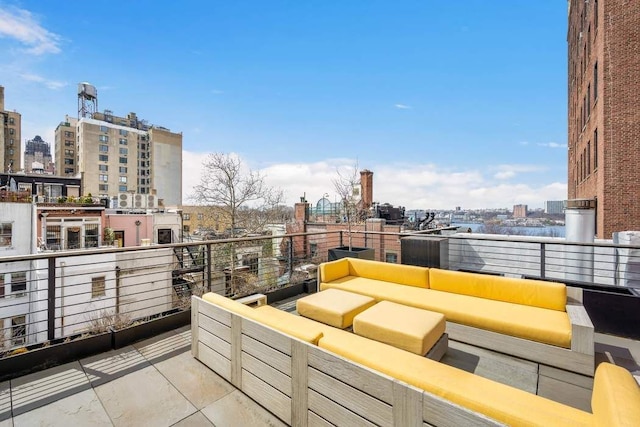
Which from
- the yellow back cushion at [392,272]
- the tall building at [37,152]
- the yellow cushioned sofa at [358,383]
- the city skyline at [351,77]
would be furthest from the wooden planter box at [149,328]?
the tall building at [37,152]

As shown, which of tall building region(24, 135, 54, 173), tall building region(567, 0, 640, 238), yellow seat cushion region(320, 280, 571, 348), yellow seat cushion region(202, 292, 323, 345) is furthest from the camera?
tall building region(24, 135, 54, 173)

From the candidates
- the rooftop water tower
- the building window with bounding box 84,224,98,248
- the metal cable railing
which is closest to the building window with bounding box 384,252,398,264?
the metal cable railing

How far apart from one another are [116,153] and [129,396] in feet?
173

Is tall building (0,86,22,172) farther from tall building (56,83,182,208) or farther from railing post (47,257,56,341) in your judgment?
railing post (47,257,56,341)

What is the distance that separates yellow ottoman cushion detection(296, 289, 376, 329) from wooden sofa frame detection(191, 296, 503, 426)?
3.22 feet

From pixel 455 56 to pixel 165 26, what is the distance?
9680mm

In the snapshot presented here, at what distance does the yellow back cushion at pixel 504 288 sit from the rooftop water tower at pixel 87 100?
2247 inches

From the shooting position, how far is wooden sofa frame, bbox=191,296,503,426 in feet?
4.13

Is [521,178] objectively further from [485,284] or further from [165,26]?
[165,26]

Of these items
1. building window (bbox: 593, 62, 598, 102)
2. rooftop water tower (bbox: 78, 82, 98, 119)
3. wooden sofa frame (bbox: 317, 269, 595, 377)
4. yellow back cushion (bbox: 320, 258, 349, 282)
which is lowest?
wooden sofa frame (bbox: 317, 269, 595, 377)

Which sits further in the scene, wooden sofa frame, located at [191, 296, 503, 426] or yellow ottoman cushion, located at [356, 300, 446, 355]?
yellow ottoman cushion, located at [356, 300, 446, 355]

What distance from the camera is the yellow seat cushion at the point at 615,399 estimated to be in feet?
3.21

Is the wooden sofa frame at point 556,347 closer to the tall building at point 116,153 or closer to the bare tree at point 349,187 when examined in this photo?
the bare tree at point 349,187

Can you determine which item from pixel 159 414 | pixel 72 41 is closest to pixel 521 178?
pixel 159 414
